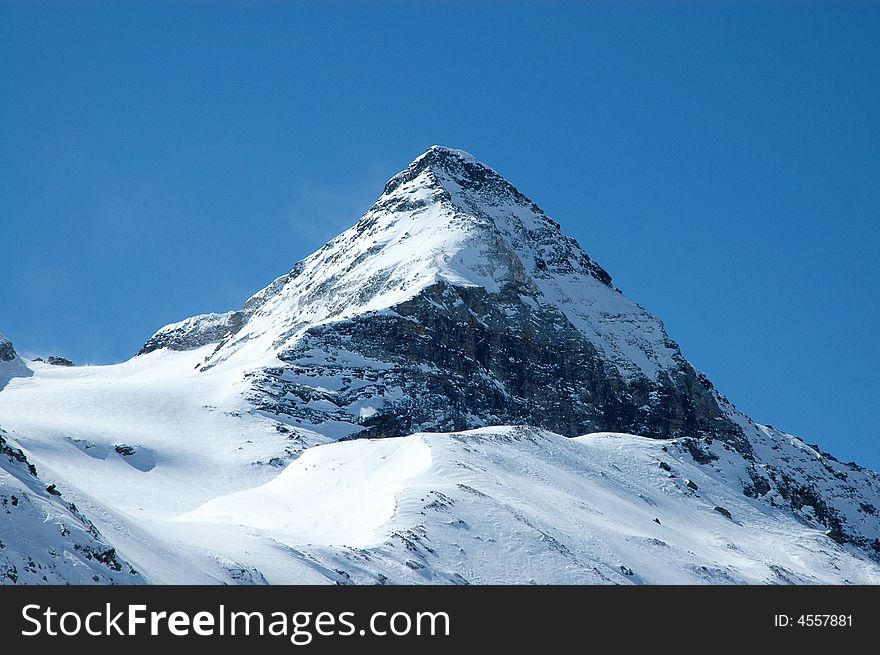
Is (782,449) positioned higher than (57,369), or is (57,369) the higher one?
(57,369)

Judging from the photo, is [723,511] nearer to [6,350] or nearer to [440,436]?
[440,436]

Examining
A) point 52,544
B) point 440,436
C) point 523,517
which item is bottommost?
point 52,544

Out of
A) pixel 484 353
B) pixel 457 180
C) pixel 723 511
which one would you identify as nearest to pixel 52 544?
pixel 723 511

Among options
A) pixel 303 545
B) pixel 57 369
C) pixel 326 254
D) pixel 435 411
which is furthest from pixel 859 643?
pixel 326 254

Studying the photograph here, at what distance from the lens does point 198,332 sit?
192750 mm

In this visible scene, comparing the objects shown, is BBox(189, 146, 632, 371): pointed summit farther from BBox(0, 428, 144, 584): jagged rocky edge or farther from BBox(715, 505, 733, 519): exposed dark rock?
BBox(0, 428, 144, 584): jagged rocky edge

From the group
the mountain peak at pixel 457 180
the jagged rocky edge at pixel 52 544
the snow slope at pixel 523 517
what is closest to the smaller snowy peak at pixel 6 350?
the mountain peak at pixel 457 180

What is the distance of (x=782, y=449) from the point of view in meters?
137

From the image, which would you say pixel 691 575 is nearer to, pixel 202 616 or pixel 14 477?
pixel 14 477

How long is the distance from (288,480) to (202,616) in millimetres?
55882

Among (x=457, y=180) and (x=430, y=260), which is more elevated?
(x=457, y=180)

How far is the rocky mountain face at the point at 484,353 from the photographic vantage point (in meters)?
120

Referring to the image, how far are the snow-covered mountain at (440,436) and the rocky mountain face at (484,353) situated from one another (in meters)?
0.33

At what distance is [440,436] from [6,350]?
8416 centimetres
